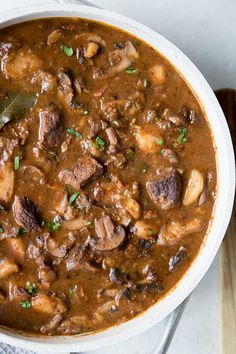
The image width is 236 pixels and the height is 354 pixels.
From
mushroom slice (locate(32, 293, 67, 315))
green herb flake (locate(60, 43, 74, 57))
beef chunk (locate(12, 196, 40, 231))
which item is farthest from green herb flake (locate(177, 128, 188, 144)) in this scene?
mushroom slice (locate(32, 293, 67, 315))

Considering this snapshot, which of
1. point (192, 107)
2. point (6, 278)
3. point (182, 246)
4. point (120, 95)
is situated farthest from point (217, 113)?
point (6, 278)

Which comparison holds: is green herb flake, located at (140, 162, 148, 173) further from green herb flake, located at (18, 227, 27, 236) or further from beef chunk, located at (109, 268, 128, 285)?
green herb flake, located at (18, 227, 27, 236)

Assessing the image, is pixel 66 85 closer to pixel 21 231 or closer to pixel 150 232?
pixel 21 231

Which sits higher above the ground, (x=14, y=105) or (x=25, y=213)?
(x=14, y=105)

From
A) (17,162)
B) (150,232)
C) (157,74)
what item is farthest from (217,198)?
(17,162)

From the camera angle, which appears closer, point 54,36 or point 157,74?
point 54,36

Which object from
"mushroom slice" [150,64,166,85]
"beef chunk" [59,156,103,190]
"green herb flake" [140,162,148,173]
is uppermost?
"mushroom slice" [150,64,166,85]

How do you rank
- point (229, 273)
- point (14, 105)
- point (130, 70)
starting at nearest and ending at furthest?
point (14, 105) → point (130, 70) → point (229, 273)

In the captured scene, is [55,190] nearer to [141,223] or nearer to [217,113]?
[141,223]
